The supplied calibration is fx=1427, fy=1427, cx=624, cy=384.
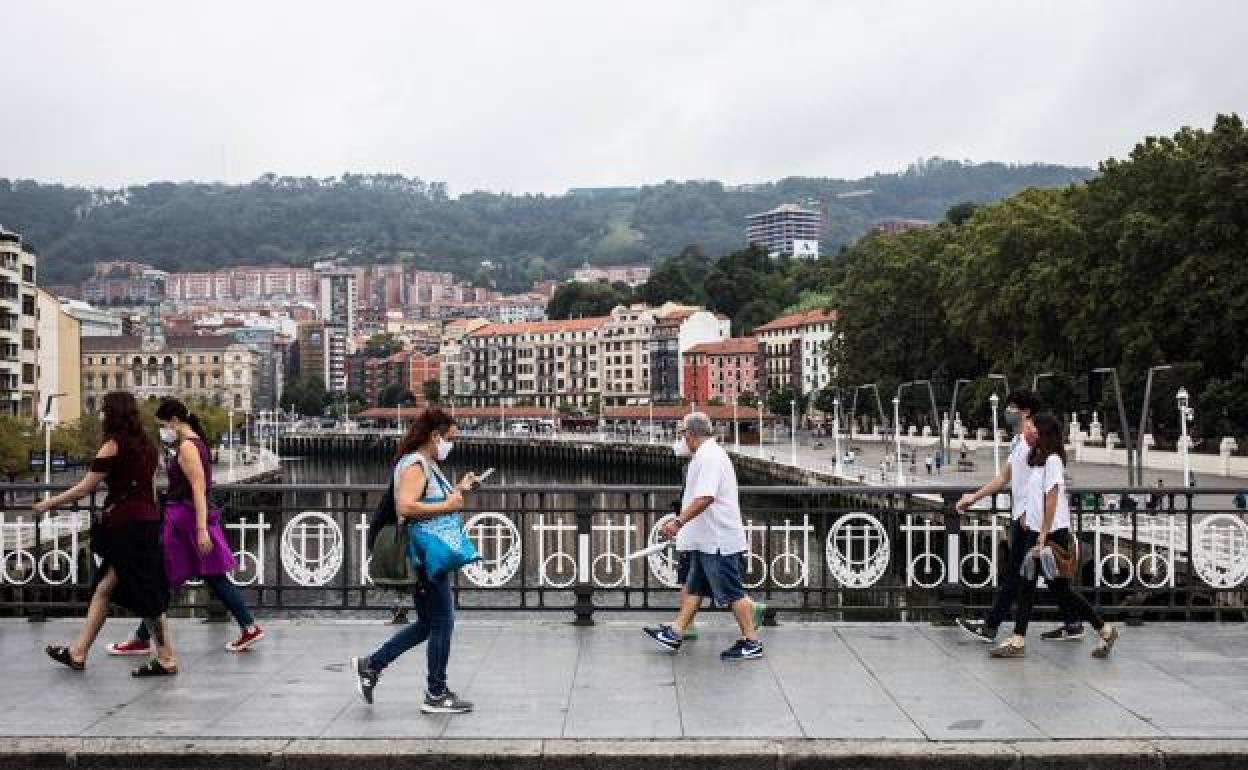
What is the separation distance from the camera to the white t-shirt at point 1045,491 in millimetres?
10750

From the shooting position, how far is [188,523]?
1049 cm

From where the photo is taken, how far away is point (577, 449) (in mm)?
135625

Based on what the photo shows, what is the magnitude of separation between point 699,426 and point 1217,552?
6.04 metres

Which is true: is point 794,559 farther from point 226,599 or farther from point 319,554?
point 226,599

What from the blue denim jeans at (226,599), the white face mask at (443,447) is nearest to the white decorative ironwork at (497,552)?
the blue denim jeans at (226,599)

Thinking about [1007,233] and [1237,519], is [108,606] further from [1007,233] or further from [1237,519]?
[1007,233]

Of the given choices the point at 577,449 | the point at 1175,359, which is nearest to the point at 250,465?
the point at 577,449

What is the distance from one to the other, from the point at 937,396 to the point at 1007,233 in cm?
2105

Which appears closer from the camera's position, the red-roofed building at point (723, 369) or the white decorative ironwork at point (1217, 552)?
the white decorative ironwork at point (1217, 552)

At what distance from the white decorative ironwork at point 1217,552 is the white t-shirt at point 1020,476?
99.3 inches

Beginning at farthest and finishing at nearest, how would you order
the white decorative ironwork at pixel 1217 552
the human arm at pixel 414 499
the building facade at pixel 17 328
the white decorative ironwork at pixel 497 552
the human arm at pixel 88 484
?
1. the building facade at pixel 17 328
2. the white decorative ironwork at pixel 1217 552
3. the white decorative ironwork at pixel 497 552
4. the human arm at pixel 88 484
5. the human arm at pixel 414 499

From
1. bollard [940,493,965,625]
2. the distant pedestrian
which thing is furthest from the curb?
bollard [940,493,965,625]

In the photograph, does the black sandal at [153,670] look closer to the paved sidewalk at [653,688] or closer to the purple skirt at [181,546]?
the paved sidewalk at [653,688]

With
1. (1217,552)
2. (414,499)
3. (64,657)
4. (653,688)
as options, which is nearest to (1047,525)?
(653,688)
